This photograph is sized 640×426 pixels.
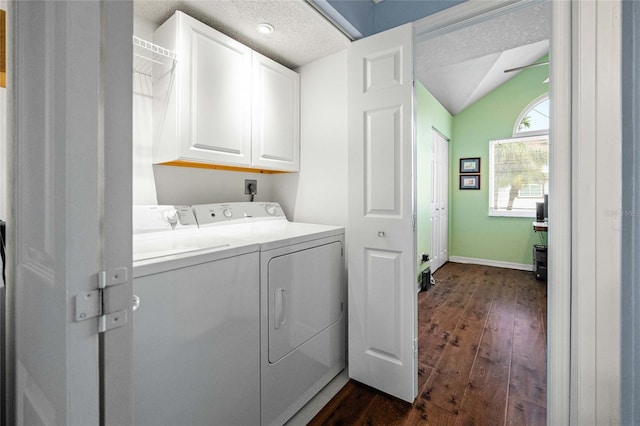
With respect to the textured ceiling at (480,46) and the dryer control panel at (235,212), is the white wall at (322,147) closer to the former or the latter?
the dryer control panel at (235,212)

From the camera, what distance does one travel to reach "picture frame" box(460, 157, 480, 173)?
5.19 m

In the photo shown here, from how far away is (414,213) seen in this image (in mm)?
1678

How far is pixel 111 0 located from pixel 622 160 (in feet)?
3.17

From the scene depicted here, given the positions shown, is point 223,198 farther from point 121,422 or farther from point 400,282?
point 121,422

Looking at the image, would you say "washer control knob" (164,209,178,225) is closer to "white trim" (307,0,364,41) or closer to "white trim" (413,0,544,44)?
"white trim" (307,0,364,41)

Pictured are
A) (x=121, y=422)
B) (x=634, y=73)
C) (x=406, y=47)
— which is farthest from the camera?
(x=406, y=47)

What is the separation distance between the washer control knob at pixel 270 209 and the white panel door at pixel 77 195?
1.55m

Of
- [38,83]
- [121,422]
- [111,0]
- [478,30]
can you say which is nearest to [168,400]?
[121,422]

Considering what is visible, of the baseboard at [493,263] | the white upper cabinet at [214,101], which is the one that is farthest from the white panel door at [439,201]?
the white upper cabinet at [214,101]

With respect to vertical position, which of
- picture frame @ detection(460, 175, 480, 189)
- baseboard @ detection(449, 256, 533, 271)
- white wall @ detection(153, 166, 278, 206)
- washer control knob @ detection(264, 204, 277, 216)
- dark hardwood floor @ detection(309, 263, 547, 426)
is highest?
picture frame @ detection(460, 175, 480, 189)

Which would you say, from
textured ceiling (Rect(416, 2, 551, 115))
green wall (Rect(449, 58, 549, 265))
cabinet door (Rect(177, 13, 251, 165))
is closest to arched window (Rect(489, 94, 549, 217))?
green wall (Rect(449, 58, 549, 265))

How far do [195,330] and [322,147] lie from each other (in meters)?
1.47

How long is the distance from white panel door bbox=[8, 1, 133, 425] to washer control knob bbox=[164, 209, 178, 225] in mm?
912

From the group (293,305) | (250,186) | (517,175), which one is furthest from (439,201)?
(293,305)
